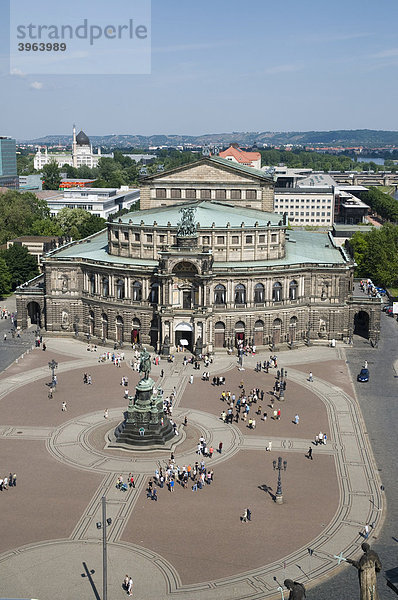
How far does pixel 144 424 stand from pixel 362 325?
59.3 meters

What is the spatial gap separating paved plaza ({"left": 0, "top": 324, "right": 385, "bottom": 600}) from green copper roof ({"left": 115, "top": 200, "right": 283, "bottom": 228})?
99.5 ft

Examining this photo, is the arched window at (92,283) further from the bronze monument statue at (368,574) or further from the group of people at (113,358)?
the bronze monument statue at (368,574)

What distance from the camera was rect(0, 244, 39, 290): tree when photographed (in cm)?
13962

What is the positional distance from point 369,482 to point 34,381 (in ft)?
146

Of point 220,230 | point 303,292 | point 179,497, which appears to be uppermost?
point 220,230

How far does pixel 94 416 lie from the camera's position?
7362cm

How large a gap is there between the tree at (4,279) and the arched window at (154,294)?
43.8m

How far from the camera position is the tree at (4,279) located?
13375cm

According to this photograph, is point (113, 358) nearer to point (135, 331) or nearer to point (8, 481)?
point (135, 331)

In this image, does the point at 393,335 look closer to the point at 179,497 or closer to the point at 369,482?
the point at 369,482

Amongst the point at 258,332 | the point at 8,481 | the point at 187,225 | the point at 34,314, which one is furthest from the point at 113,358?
the point at 8,481

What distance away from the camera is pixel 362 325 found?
11494 cm

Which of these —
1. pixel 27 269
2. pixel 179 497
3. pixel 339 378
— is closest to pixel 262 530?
pixel 179 497

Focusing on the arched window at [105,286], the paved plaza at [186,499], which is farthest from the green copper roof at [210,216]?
the paved plaza at [186,499]
